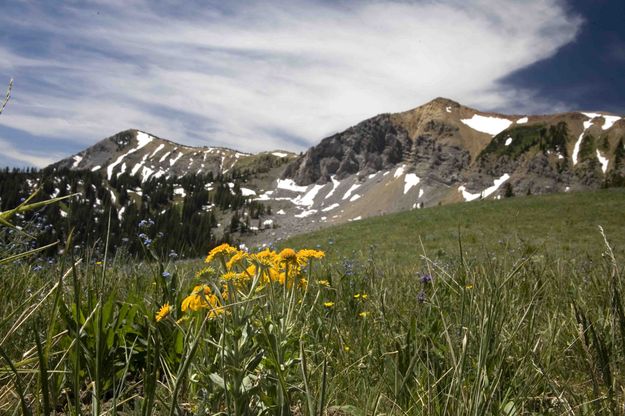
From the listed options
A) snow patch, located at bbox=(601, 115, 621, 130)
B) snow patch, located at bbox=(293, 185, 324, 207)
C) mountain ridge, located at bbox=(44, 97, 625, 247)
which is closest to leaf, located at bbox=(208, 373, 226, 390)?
mountain ridge, located at bbox=(44, 97, 625, 247)

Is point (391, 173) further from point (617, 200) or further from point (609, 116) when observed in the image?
point (617, 200)

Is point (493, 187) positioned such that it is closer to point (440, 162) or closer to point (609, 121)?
point (440, 162)

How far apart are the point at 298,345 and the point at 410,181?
174m

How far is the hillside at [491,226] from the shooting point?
917 inches

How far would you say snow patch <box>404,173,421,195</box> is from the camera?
16620 centimetres

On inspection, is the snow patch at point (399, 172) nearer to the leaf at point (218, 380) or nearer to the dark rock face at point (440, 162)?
the dark rock face at point (440, 162)

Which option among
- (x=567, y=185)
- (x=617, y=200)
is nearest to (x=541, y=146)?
Answer: (x=567, y=185)

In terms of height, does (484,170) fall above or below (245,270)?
above

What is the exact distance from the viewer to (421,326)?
275 centimetres

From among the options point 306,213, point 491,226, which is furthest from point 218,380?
point 306,213

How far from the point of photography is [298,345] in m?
2.04

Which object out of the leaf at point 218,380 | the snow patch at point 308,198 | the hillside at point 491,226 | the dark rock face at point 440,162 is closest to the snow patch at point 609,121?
the dark rock face at point 440,162

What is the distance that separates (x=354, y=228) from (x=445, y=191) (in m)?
138

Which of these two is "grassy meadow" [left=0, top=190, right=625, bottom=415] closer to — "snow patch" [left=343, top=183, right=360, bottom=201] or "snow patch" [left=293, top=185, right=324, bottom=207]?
"snow patch" [left=343, top=183, right=360, bottom=201]
